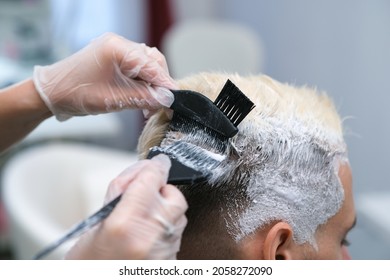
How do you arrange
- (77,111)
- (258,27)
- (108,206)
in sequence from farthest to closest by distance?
(258,27) < (77,111) < (108,206)

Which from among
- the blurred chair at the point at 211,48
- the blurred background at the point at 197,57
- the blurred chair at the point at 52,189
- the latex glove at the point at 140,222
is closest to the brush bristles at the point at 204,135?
the latex glove at the point at 140,222

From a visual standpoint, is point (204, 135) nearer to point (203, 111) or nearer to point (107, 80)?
point (203, 111)

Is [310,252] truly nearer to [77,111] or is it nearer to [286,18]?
[77,111]

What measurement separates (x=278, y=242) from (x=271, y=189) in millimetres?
88

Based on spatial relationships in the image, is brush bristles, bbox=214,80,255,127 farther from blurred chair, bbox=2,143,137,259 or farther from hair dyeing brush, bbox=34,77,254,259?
blurred chair, bbox=2,143,137,259

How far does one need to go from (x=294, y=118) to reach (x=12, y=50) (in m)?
2.54

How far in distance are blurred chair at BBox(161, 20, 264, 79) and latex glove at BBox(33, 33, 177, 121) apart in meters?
2.24

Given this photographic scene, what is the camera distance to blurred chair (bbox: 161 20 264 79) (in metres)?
3.28

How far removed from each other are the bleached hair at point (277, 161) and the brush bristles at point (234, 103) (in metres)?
0.03

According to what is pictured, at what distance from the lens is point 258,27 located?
3607 millimetres

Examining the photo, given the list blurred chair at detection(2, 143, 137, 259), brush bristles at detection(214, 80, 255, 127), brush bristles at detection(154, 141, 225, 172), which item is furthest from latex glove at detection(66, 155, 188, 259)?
blurred chair at detection(2, 143, 137, 259)

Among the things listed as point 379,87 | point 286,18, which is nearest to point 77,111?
point 379,87

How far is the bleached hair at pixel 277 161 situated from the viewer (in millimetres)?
912

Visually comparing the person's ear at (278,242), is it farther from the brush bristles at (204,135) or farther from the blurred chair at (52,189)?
the blurred chair at (52,189)
